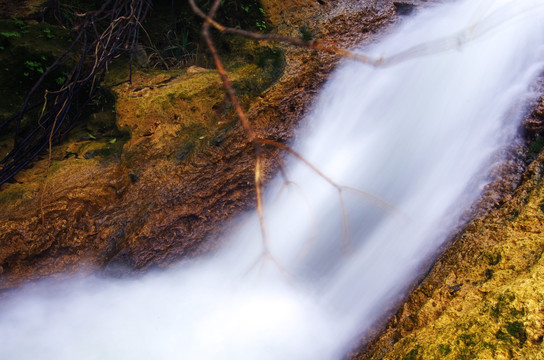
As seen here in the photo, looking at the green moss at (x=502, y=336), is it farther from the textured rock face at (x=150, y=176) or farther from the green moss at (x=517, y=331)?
the textured rock face at (x=150, y=176)

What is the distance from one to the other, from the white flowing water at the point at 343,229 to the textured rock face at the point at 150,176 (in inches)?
8.0

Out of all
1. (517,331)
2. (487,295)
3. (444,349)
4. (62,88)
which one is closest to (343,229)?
(487,295)

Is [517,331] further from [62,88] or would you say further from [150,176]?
[62,88]

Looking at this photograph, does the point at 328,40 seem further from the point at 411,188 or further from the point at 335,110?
the point at 411,188

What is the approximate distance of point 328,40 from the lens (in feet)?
12.3

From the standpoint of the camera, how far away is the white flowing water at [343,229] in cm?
252

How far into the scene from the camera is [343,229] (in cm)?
310

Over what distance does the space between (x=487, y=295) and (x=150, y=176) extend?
8.53 feet

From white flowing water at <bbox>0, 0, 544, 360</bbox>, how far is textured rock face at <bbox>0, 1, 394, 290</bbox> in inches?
8.0

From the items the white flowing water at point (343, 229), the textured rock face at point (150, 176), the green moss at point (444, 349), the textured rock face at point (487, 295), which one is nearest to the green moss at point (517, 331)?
the textured rock face at point (487, 295)

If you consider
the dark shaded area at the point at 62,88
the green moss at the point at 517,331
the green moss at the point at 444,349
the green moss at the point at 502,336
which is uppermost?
the dark shaded area at the point at 62,88

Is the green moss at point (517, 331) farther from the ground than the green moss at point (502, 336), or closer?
farther from the ground

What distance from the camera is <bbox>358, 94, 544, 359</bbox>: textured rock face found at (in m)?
1.34

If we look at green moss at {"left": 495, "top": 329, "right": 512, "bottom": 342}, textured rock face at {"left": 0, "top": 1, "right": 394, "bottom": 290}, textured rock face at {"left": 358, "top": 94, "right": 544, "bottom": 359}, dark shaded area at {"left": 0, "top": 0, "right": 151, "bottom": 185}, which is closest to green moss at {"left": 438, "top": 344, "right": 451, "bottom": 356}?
textured rock face at {"left": 358, "top": 94, "right": 544, "bottom": 359}
